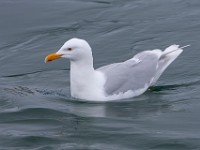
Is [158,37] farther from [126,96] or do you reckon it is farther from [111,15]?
[126,96]

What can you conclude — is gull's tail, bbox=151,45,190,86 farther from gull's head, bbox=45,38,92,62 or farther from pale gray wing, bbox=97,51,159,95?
gull's head, bbox=45,38,92,62

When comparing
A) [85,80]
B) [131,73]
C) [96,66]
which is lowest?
[85,80]

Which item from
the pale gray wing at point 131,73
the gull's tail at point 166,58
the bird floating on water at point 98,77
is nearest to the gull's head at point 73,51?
the bird floating on water at point 98,77

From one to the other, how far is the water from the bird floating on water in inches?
6.8

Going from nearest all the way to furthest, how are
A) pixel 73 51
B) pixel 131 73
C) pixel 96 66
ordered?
pixel 73 51 → pixel 131 73 → pixel 96 66

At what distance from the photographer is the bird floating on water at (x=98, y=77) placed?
11688 mm

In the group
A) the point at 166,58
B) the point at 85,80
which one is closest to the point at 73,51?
the point at 85,80

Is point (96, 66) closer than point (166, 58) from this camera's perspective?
No

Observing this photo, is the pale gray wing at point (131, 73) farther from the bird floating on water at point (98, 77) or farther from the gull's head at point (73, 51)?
the gull's head at point (73, 51)

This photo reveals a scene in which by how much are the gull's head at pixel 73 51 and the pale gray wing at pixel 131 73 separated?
0.60 m

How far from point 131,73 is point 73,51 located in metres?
1.20

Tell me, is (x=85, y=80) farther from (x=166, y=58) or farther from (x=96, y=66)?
(x=96, y=66)

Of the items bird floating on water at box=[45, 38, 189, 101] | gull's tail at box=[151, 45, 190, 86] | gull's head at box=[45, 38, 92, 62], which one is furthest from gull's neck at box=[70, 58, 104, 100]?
gull's tail at box=[151, 45, 190, 86]

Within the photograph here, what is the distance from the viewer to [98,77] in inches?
472
